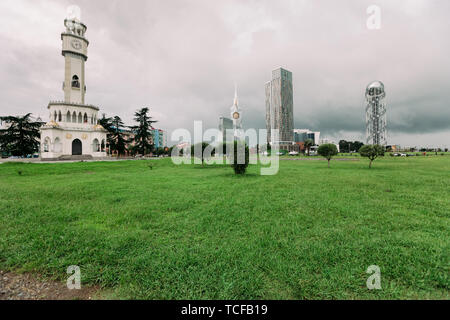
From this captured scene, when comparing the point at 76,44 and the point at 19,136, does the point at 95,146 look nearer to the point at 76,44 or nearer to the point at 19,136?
the point at 19,136

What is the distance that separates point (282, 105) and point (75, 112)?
96490 mm

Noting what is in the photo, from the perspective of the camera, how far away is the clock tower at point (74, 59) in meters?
37.3

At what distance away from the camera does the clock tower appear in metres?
37.3

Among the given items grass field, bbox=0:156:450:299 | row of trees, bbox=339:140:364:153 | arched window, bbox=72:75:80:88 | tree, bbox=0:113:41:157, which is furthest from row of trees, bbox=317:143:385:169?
row of trees, bbox=339:140:364:153

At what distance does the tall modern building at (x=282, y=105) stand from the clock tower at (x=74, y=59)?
84.6 metres

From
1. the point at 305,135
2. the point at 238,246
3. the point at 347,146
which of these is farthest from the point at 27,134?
the point at 305,135

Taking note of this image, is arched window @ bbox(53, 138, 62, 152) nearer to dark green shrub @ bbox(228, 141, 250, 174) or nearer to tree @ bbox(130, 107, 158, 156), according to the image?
tree @ bbox(130, 107, 158, 156)

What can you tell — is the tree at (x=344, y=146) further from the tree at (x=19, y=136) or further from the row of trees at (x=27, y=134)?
the tree at (x=19, y=136)

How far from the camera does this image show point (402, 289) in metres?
2.16

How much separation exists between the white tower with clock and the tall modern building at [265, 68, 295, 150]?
273ft

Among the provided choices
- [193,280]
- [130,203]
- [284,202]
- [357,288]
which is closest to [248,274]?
[193,280]

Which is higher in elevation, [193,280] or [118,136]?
[118,136]
